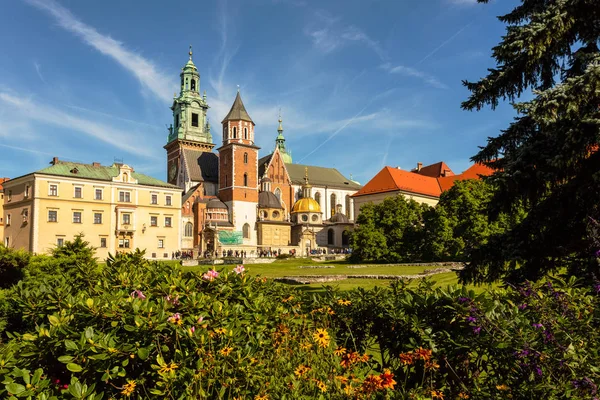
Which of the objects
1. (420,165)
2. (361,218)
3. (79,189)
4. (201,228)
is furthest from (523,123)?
(420,165)

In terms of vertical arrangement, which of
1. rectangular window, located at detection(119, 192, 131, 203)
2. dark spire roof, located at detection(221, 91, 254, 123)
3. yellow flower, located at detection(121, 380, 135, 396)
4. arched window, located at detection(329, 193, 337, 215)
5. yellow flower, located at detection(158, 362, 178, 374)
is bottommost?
yellow flower, located at detection(121, 380, 135, 396)

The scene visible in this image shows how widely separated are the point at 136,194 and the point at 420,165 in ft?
153

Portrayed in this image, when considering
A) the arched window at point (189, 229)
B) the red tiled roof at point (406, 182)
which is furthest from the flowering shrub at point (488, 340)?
the arched window at point (189, 229)

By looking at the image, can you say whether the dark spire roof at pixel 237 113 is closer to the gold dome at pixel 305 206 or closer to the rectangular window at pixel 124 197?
the gold dome at pixel 305 206

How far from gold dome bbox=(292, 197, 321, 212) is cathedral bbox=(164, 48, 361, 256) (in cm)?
15

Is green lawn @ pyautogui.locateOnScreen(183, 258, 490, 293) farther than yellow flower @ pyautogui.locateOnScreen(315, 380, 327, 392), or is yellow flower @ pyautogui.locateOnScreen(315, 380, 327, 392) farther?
green lawn @ pyautogui.locateOnScreen(183, 258, 490, 293)

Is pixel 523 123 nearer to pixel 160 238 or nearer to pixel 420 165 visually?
pixel 160 238

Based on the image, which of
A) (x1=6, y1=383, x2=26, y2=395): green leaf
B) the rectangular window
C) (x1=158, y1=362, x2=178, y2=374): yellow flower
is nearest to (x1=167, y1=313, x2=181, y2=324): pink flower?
(x1=158, y1=362, x2=178, y2=374): yellow flower

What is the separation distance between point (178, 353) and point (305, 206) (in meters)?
64.1

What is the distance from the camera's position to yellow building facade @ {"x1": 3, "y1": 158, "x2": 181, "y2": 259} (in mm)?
43500

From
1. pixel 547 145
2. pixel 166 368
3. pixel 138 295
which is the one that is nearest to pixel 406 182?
pixel 547 145

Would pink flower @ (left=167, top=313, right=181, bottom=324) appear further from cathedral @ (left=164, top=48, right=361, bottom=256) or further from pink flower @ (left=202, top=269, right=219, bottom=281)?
cathedral @ (left=164, top=48, right=361, bottom=256)

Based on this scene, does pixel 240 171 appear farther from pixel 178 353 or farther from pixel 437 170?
pixel 178 353

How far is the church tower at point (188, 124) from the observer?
7338cm
